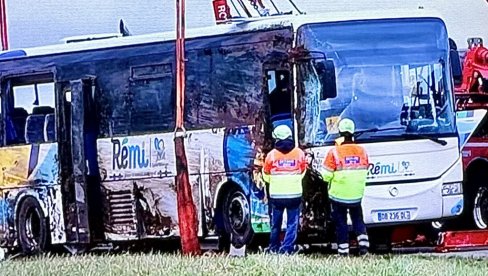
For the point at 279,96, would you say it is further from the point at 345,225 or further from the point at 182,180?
the point at 345,225

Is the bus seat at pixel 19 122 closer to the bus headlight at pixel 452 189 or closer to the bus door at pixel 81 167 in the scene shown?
the bus door at pixel 81 167

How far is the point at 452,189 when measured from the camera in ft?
65.8

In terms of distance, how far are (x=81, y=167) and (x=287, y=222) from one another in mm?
4231

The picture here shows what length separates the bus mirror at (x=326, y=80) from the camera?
1919cm

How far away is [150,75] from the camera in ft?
70.6

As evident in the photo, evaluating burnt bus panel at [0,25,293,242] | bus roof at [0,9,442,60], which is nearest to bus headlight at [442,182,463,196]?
bus roof at [0,9,442,60]

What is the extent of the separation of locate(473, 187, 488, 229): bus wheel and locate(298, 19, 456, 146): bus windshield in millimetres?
4095

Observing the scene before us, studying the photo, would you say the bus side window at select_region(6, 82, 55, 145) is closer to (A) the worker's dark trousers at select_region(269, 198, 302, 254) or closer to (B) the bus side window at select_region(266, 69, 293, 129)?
(B) the bus side window at select_region(266, 69, 293, 129)

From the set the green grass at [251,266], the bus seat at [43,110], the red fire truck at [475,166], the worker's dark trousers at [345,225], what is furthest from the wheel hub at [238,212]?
the red fire truck at [475,166]

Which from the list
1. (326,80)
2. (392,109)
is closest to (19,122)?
(326,80)

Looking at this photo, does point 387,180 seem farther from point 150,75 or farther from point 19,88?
point 19,88

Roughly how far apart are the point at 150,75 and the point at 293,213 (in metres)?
3.54

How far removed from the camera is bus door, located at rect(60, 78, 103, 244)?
22.2 meters

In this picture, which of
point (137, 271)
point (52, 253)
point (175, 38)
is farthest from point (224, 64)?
point (137, 271)
